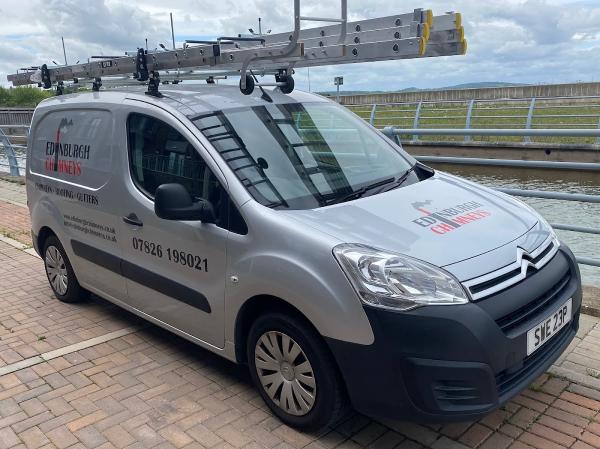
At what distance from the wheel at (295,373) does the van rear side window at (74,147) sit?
1.77 metres

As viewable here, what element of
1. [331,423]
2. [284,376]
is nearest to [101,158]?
[284,376]

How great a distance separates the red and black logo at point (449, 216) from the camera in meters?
2.85

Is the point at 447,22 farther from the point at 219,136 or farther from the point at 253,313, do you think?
the point at 253,313

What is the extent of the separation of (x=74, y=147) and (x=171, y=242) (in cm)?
150

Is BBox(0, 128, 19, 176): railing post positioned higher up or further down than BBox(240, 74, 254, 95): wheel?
further down

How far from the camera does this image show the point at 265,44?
3498 mm

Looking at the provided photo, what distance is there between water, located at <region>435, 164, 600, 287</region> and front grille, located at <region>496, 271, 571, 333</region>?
94.8 inches

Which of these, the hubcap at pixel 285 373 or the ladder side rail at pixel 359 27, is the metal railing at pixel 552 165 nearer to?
the ladder side rail at pixel 359 27

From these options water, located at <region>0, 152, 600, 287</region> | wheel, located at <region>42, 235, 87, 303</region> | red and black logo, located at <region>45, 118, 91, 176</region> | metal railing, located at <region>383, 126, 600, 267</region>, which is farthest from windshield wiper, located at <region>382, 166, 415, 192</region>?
wheel, located at <region>42, 235, 87, 303</region>

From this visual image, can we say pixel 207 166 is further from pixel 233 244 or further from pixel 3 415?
pixel 3 415

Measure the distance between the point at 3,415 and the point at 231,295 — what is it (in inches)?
60.2

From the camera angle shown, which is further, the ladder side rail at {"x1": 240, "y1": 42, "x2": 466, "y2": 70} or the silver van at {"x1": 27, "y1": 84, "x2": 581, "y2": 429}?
the ladder side rail at {"x1": 240, "y1": 42, "x2": 466, "y2": 70}

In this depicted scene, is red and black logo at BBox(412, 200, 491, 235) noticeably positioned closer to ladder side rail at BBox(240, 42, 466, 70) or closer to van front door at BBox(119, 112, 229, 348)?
ladder side rail at BBox(240, 42, 466, 70)

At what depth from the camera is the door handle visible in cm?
362
